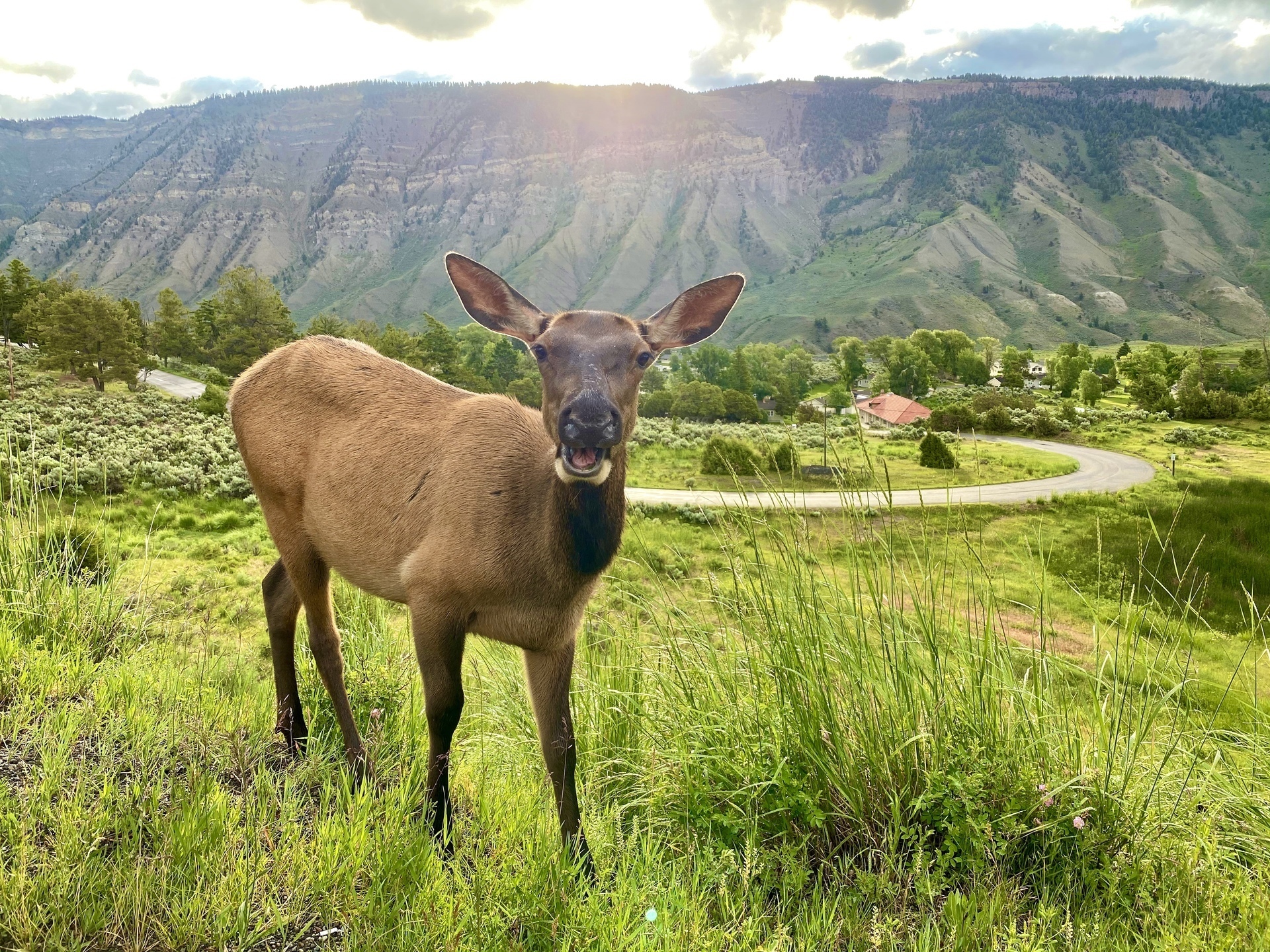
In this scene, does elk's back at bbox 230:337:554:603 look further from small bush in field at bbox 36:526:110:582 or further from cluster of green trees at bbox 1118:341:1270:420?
cluster of green trees at bbox 1118:341:1270:420

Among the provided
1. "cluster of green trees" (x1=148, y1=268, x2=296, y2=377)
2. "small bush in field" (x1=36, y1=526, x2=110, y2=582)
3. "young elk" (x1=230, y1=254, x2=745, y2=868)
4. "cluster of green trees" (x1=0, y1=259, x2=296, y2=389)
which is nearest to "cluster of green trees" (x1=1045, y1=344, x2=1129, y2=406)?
"cluster of green trees" (x1=148, y1=268, x2=296, y2=377)

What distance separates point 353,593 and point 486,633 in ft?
11.7

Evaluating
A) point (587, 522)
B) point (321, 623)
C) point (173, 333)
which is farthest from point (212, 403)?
point (587, 522)

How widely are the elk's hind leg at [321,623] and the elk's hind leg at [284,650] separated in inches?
11.4

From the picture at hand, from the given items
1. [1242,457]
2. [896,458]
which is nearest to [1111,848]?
[896,458]

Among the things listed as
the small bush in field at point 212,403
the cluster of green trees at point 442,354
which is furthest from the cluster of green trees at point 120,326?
the cluster of green trees at point 442,354

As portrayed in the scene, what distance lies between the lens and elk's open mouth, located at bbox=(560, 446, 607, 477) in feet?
9.88

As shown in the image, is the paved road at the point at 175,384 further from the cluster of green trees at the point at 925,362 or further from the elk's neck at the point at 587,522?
the cluster of green trees at the point at 925,362

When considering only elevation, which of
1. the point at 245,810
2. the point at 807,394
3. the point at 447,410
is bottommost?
the point at 807,394

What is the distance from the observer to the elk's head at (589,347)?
3016mm

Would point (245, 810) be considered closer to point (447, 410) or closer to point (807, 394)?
point (447, 410)

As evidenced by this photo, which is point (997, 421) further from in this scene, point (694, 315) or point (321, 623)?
point (321, 623)

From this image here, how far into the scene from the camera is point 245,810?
294 centimetres

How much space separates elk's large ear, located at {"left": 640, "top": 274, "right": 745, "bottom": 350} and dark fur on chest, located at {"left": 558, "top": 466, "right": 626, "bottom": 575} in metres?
1.04
